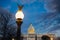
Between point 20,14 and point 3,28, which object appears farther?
point 3,28

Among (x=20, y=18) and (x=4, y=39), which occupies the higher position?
(x=4, y=39)

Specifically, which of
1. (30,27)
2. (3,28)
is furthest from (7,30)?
(30,27)

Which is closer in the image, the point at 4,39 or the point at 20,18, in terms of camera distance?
the point at 20,18

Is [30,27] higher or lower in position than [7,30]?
higher

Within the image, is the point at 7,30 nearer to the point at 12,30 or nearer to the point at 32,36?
the point at 12,30

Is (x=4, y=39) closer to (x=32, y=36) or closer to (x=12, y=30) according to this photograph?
(x=12, y=30)

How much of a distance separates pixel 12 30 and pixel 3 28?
8.31 ft


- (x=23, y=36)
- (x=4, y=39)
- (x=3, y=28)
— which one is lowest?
(x=4, y=39)

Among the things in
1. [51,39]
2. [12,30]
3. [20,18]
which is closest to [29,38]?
[51,39]

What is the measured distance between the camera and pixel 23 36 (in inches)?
2319

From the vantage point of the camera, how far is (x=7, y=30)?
33.7 metres

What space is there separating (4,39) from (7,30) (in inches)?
66.6

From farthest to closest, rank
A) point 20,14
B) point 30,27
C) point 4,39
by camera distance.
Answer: point 30,27
point 4,39
point 20,14

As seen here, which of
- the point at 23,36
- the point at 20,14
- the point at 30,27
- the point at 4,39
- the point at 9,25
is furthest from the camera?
the point at 23,36
